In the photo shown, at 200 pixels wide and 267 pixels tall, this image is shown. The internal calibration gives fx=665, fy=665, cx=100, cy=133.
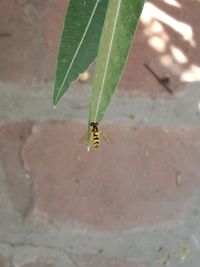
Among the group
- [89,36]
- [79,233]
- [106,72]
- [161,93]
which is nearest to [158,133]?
[161,93]

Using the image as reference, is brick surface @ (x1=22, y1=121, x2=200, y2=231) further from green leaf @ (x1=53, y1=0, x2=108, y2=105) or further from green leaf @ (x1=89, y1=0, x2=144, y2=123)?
green leaf @ (x1=89, y1=0, x2=144, y2=123)

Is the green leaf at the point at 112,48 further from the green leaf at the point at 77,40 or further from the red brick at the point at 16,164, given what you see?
the red brick at the point at 16,164

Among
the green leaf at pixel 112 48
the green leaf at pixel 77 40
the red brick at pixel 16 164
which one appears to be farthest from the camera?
the red brick at pixel 16 164

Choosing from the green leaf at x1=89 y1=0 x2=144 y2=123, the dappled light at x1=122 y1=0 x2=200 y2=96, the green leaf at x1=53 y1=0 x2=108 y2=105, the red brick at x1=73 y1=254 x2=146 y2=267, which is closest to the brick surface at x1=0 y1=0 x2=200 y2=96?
the dappled light at x1=122 y1=0 x2=200 y2=96

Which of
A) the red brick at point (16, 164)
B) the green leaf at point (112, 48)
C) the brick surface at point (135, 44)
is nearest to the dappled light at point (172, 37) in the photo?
the brick surface at point (135, 44)

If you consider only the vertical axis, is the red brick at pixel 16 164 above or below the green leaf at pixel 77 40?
below

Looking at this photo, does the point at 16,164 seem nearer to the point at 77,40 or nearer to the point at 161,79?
the point at 161,79

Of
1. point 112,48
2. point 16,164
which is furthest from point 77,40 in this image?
point 16,164
